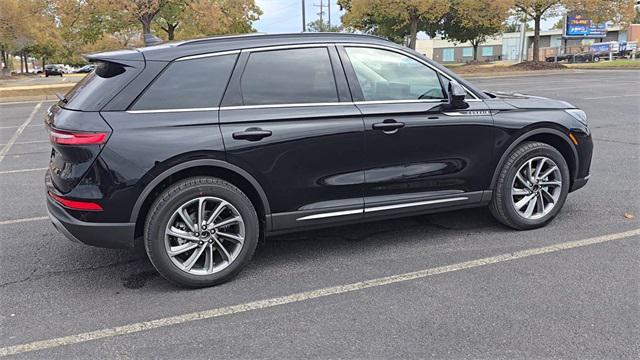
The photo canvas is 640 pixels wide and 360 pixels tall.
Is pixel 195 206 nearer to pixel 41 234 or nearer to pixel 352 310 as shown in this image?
pixel 352 310

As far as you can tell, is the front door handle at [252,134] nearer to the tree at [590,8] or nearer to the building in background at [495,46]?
the tree at [590,8]

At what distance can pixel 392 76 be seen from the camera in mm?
4367

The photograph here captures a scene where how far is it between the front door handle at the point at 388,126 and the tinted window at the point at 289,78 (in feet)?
1.25

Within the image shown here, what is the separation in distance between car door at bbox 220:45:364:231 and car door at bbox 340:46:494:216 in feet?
0.46

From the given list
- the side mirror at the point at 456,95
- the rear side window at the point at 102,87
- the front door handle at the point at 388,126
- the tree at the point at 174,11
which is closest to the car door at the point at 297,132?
the front door handle at the point at 388,126

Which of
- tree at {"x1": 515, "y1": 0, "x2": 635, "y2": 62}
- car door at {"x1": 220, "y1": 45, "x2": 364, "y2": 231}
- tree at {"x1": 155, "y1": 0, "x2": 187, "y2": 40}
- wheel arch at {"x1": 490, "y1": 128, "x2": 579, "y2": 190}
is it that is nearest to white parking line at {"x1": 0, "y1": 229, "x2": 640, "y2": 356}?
car door at {"x1": 220, "y1": 45, "x2": 364, "y2": 231}

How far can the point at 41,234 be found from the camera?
496 centimetres

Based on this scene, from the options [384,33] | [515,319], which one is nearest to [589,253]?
[515,319]

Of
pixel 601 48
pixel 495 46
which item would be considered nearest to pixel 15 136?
pixel 601 48

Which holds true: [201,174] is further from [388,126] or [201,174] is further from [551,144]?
[551,144]

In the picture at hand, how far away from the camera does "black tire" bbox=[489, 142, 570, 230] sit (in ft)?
15.2

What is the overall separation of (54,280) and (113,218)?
89 centimetres

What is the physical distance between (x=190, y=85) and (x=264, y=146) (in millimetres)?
677

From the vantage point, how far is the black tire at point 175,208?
11.7 feet
